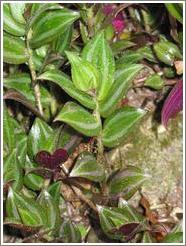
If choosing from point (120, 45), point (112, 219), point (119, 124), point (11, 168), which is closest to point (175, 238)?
point (112, 219)

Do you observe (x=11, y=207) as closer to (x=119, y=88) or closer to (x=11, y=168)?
(x=11, y=168)

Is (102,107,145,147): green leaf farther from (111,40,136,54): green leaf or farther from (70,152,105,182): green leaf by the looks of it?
(111,40,136,54): green leaf

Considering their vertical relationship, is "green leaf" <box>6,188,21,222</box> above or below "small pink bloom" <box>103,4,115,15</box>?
below

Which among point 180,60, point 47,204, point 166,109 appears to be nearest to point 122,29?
point 180,60

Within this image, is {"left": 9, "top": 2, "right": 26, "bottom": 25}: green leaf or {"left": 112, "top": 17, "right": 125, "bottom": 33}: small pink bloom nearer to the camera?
{"left": 9, "top": 2, "right": 26, "bottom": 25}: green leaf

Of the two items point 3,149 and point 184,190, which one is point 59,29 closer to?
point 3,149

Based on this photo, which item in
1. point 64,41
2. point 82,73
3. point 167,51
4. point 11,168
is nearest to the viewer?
A: point 82,73

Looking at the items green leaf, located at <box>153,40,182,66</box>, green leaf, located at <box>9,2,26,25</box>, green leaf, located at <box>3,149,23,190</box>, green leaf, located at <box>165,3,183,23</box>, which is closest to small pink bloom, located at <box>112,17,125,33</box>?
green leaf, located at <box>153,40,182,66</box>
